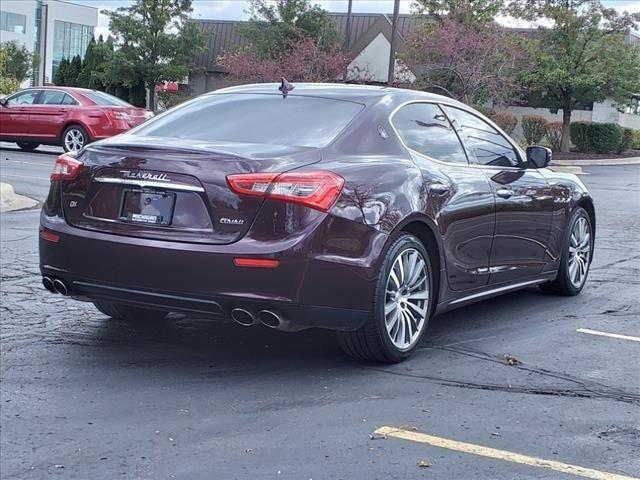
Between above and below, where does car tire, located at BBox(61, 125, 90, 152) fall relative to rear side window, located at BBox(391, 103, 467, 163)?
below

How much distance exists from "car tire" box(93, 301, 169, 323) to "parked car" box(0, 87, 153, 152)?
12.5m

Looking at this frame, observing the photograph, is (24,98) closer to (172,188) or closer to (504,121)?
(172,188)

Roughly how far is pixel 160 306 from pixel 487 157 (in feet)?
8.72

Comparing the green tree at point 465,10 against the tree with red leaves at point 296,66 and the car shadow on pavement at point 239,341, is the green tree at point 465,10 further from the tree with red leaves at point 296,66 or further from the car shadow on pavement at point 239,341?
the car shadow on pavement at point 239,341

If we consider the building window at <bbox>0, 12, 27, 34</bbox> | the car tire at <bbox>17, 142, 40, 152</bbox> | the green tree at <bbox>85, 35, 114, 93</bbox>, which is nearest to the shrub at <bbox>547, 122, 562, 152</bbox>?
the green tree at <bbox>85, 35, 114, 93</bbox>

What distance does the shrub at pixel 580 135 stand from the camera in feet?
116

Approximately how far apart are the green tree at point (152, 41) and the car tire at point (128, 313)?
1283 inches

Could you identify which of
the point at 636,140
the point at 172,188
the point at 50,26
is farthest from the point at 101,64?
the point at 50,26

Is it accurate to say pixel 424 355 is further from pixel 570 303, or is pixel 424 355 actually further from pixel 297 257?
pixel 570 303

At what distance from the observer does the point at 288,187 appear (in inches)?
178

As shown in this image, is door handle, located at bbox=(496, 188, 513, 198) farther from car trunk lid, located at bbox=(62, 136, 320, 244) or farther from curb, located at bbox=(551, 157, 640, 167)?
curb, located at bbox=(551, 157, 640, 167)

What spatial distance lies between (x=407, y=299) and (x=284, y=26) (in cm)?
3267

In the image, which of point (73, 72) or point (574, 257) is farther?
point (73, 72)

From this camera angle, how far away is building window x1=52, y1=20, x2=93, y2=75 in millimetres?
106000
